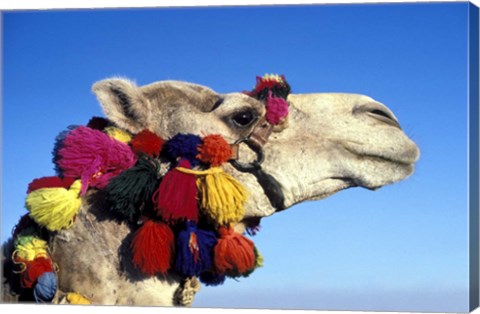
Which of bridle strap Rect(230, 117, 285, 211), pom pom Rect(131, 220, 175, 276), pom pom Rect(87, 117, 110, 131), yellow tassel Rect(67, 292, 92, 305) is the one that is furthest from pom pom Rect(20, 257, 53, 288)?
bridle strap Rect(230, 117, 285, 211)

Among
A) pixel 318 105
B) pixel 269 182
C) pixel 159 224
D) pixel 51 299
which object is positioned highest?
pixel 318 105

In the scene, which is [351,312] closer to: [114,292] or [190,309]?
[190,309]

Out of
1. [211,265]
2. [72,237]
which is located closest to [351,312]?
[211,265]

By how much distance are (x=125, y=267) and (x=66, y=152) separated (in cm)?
74

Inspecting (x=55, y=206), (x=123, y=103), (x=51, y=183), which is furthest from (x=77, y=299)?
(x=123, y=103)

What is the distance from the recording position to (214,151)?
547 centimetres

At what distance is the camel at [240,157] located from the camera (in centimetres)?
543

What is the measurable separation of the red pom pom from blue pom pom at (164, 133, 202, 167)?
583 mm

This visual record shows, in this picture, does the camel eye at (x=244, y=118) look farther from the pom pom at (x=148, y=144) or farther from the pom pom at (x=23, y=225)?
the pom pom at (x=23, y=225)

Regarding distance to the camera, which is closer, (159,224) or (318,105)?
(159,224)

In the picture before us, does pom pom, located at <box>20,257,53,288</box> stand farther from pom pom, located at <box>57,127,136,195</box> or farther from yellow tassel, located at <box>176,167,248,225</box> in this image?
yellow tassel, located at <box>176,167,248,225</box>

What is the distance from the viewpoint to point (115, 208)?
5383 millimetres

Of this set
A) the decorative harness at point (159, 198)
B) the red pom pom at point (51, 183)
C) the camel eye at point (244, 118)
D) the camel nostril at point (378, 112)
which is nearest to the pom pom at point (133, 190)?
the decorative harness at point (159, 198)

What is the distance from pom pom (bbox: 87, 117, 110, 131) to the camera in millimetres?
5797
